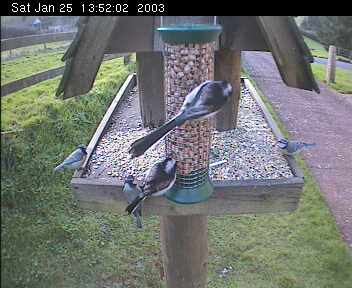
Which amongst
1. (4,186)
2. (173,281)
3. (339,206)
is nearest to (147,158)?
(173,281)

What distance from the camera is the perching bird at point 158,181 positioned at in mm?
955

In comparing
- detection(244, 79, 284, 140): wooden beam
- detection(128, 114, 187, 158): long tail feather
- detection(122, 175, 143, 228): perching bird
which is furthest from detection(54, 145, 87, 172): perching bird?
detection(244, 79, 284, 140): wooden beam

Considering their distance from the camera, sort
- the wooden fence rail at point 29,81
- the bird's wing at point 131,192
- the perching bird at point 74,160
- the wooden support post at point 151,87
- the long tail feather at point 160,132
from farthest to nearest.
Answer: the wooden support post at point 151,87 → the perching bird at point 74,160 → the bird's wing at point 131,192 → the long tail feather at point 160,132 → the wooden fence rail at point 29,81

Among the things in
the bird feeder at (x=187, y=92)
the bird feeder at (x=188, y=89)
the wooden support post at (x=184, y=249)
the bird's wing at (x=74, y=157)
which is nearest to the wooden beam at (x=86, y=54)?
the bird feeder at (x=188, y=89)

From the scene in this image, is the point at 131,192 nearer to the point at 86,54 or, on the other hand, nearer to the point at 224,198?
the point at 224,198

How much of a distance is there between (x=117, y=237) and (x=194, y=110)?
1.32 metres

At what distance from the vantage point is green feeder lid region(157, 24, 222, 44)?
879mm

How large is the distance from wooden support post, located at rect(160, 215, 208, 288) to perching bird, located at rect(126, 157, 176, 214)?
37cm

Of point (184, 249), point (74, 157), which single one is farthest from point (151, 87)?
point (184, 249)

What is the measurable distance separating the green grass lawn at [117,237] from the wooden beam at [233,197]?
137mm

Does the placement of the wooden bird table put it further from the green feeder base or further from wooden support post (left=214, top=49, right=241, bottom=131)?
wooden support post (left=214, top=49, right=241, bottom=131)

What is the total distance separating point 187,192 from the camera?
1020 mm

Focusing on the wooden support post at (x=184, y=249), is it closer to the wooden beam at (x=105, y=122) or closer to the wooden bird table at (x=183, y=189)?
the wooden bird table at (x=183, y=189)

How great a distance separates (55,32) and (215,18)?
14.3 inches
